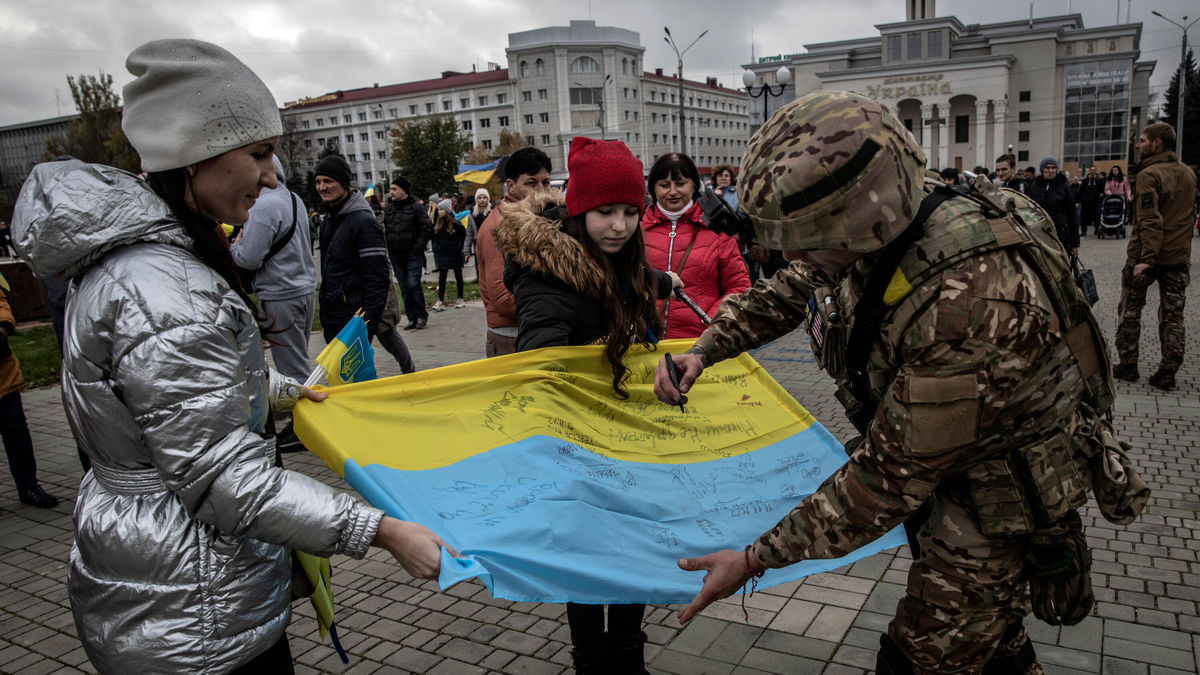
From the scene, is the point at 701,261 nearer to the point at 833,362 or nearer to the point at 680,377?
the point at 680,377

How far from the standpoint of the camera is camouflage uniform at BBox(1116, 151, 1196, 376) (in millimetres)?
7195

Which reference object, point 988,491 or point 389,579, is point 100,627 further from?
point 389,579

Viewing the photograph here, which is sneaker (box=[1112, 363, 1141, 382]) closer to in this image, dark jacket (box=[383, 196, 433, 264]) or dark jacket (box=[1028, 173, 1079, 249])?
dark jacket (box=[1028, 173, 1079, 249])

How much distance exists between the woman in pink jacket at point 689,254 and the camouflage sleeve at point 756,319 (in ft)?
6.48

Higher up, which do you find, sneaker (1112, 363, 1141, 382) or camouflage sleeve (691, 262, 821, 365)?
camouflage sleeve (691, 262, 821, 365)

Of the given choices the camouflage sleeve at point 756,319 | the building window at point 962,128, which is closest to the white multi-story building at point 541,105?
the building window at point 962,128

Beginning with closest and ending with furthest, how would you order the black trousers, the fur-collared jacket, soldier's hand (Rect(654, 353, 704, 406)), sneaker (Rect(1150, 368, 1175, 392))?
soldier's hand (Rect(654, 353, 704, 406)) → the fur-collared jacket → the black trousers → sneaker (Rect(1150, 368, 1175, 392))

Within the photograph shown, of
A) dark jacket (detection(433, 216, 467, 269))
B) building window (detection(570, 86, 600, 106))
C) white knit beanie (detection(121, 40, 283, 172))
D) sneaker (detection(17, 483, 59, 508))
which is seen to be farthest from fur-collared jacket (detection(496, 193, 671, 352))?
building window (detection(570, 86, 600, 106))

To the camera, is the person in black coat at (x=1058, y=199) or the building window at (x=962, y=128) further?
the building window at (x=962, y=128)

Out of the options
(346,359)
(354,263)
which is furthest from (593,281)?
(354,263)

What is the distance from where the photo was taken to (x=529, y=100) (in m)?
107

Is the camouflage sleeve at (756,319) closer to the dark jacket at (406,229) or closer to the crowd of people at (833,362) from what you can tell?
the crowd of people at (833,362)

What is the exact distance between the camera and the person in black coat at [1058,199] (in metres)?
12.7

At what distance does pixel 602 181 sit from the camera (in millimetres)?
3109
